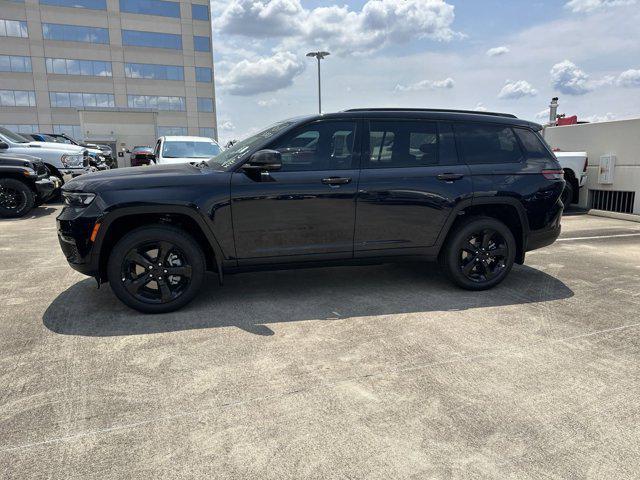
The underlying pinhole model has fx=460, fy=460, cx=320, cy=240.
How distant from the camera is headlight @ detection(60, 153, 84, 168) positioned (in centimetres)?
1141

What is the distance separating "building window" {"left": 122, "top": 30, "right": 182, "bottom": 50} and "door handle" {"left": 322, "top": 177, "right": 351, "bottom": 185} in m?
52.4

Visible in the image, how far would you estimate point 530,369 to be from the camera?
3129 millimetres

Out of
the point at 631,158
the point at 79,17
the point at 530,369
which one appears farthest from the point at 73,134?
the point at 530,369

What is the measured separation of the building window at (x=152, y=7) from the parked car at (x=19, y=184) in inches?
1851

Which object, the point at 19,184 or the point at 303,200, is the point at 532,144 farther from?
the point at 19,184

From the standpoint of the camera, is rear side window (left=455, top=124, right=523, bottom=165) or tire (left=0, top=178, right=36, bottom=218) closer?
rear side window (left=455, top=124, right=523, bottom=165)

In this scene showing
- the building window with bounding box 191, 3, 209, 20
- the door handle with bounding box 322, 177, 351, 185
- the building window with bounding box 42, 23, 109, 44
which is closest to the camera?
the door handle with bounding box 322, 177, 351, 185

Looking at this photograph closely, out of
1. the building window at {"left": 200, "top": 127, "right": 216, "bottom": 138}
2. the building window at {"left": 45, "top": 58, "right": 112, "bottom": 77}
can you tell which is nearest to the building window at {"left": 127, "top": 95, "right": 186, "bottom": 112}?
the building window at {"left": 200, "top": 127, "right": 216, "bottom": 138}

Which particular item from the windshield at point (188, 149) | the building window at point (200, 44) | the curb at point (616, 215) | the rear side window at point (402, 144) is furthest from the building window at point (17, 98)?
the rear side window at point (402, 144)

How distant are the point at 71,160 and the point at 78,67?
42.4 meters

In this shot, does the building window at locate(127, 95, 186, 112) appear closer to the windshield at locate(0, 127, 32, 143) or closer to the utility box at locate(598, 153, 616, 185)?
the windshield at locate(0, 127, 32, 143)

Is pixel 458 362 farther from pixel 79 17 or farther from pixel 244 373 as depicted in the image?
pixel 79 17

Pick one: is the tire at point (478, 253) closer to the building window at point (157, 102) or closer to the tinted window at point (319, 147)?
the tinted window at point (319, 147)

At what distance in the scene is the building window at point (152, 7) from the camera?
158 ft
